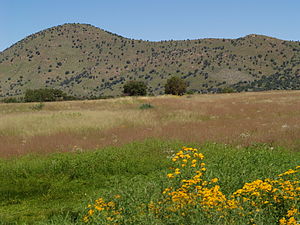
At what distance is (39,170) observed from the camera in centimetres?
1043

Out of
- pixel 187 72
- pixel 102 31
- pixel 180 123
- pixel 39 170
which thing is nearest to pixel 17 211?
pixel 39 170

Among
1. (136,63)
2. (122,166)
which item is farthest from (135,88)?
(122,166)

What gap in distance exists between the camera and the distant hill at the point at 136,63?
303 ft

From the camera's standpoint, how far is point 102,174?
9.97m

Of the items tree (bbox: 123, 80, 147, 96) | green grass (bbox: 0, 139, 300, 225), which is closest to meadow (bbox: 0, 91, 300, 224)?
green grass (bbox: 0, 139, 300, 225)

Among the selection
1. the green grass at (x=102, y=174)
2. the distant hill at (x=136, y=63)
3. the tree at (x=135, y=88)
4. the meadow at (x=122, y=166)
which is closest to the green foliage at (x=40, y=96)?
the tree at (x=135, y=88)

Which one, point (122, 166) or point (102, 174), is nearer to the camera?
point (102, 174)

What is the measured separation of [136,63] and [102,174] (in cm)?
10029

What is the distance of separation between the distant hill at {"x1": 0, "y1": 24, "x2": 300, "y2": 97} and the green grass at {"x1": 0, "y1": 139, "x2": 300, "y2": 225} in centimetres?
7181

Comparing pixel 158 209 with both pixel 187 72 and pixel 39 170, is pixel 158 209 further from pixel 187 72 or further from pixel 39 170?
pixel 187 72

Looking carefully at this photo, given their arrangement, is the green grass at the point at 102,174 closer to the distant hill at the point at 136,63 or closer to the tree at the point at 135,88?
the tree at the point at 135,88

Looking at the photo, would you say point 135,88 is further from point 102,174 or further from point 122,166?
point 102,174

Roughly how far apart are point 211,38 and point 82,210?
408ft

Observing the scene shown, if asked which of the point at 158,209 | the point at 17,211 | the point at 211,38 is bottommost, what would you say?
the point at 17,211
